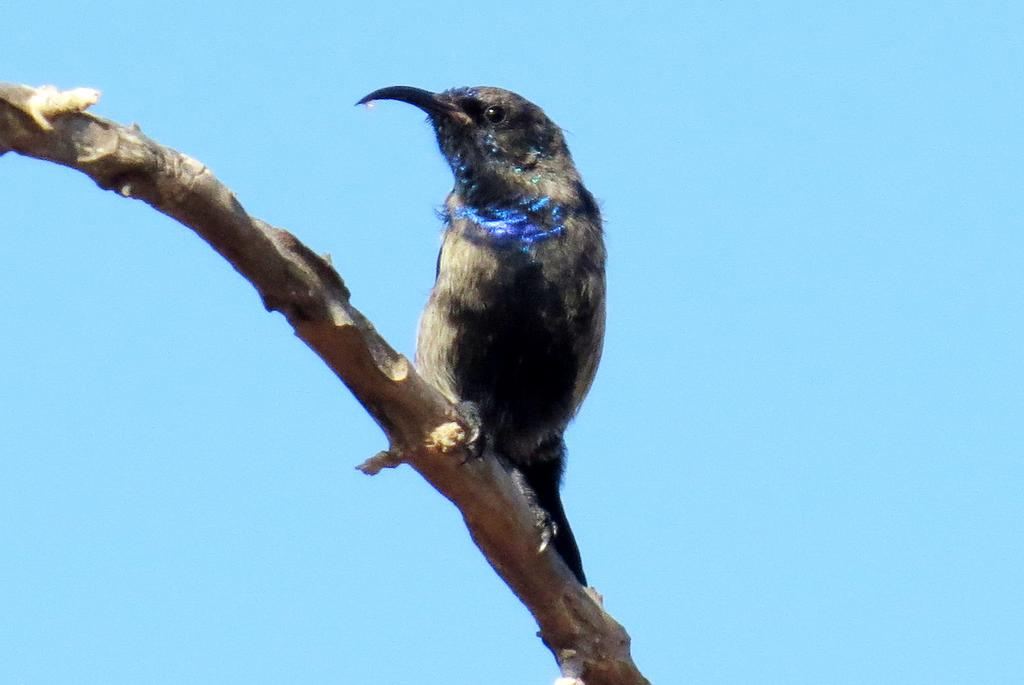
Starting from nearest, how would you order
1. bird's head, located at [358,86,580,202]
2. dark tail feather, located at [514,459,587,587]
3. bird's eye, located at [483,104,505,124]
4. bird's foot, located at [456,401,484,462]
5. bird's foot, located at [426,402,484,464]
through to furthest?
bird's foot, located at [426,402,484,464] < bird's foot, located at [456,401,484,462] < dark tail feather, located at [514,459,587,587] < bird's head, located at [358,86,580,202] < bird's eye, located at [483,104,505,124]

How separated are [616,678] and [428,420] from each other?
1539 millimetres

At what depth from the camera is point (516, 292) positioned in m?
6.27

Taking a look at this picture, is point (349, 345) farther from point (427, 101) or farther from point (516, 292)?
point (427, 101)

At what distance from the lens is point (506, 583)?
235 inches

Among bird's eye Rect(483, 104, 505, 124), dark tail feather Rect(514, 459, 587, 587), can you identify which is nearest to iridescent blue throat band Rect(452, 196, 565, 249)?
bird's eye Rect(483, 104, 505, 124)

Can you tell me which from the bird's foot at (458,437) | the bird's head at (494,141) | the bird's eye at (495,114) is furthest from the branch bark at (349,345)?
the bird's eye at (495,114)

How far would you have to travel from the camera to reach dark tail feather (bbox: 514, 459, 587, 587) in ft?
20.7

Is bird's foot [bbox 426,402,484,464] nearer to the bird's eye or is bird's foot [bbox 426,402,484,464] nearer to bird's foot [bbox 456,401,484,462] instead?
bird's foot [bbox 456,401,484,462]

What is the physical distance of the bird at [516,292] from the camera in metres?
6.31

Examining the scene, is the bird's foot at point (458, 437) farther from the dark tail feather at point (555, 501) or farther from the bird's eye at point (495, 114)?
the bird's eye at point (495, 114)

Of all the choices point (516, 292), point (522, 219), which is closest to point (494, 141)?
point (522, 219)

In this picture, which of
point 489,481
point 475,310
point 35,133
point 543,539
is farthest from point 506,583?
point 35,133

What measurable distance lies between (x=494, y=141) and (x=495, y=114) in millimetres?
169

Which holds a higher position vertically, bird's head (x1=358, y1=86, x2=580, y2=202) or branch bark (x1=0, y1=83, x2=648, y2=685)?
bird's head (x1=358, y1=86, x2=580, y2=202)
